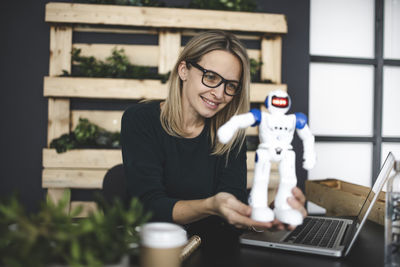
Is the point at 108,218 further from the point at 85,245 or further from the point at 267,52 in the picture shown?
the point at 267,52

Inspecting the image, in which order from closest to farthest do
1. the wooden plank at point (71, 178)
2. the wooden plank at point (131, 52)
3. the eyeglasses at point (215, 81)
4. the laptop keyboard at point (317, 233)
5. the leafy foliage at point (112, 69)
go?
1. the laptop keyboard at point (317, 233)
2. the eyeglasses at point (215, 81)
3. the wooden plank at point (71, 178)
4. the leafy foliage at point (112, 69)
5. the wooden plank at point (131, 52)

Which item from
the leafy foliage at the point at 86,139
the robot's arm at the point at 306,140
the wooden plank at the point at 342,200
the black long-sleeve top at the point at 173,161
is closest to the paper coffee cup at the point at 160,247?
the robot's arm at the point at 306,140

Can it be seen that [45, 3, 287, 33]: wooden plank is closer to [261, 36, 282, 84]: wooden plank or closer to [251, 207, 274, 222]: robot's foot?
[261, 36, 282, 84]: wooden plank

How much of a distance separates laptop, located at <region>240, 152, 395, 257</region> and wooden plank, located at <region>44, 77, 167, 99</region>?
5.31 ft

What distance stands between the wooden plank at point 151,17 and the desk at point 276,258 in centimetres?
196

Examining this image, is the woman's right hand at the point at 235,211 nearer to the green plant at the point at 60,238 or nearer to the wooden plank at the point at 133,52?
the green plant at the point at 60,238

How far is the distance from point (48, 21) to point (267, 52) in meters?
1.71

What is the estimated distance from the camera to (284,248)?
2.91 ft

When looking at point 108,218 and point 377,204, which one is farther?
point 377,204

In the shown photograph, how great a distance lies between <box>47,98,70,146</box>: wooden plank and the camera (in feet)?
8.19

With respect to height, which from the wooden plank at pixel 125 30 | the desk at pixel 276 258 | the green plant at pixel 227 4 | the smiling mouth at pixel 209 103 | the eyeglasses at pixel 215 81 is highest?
the green plant at pixel 227 4

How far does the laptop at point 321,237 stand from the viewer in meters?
0.84

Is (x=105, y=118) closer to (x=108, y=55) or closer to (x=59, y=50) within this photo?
(x=108, y=55)

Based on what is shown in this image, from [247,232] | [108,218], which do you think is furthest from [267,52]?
[108,218]
